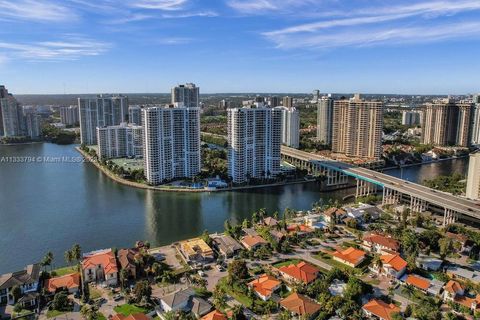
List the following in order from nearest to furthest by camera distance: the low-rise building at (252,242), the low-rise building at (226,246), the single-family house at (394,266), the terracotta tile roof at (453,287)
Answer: the terracotta tile roof at (453,287) → the single-family house at (394,266) → the low-rise building at (226,246) → the low-rise building at (252,242)

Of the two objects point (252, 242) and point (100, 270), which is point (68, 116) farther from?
point (252, 242)

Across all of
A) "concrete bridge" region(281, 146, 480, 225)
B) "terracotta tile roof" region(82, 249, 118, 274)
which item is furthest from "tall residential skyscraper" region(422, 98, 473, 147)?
"terracotta tile roof" region(82, 249, 118, 274)

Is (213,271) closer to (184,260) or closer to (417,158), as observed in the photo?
(184,260)

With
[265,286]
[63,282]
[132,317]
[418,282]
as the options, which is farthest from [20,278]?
[418,282]

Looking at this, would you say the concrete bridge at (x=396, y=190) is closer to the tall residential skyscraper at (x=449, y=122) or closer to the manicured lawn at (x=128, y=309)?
the manicured lawn at (x=128, y=309)

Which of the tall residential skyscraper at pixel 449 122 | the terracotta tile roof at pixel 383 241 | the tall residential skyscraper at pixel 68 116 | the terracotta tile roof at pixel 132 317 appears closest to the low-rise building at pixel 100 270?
the terracotta tile roof at pixel 132 317

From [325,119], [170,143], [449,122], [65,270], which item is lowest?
[65,270]
